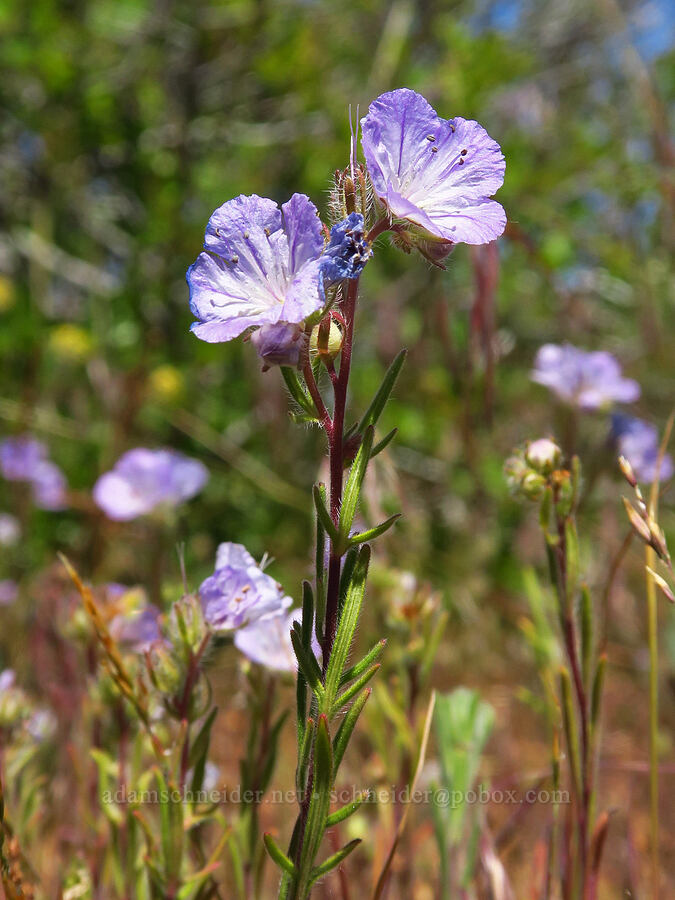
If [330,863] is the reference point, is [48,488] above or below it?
above

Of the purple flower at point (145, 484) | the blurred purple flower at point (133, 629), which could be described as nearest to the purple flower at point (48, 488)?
the purple flower at point (145, 484)

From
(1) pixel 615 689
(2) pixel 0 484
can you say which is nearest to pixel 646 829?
(1) pixel 615 689

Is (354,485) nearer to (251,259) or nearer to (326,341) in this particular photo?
(326,341)

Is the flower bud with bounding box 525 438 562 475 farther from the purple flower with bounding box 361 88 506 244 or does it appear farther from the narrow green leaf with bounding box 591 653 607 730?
the purple flower with bounding box 361 88 506 244

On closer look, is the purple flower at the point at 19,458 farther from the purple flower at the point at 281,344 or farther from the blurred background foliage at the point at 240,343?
the purple flower at the point at 281,344

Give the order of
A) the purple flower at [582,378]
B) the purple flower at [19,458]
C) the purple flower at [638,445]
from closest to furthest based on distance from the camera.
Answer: the purple flower at [638,445] → the purple flower at [582,378] → the purple flower at [19,458]

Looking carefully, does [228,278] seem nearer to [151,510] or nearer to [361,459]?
[361,459]

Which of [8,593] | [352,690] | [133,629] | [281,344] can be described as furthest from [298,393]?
[8,593]

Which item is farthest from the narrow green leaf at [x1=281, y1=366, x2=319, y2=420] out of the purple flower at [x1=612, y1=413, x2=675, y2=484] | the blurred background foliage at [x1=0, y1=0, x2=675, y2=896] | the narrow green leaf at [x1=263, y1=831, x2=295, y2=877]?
the blurred background foliage at [x1=0, y1=0, x2=675, y2=896]
